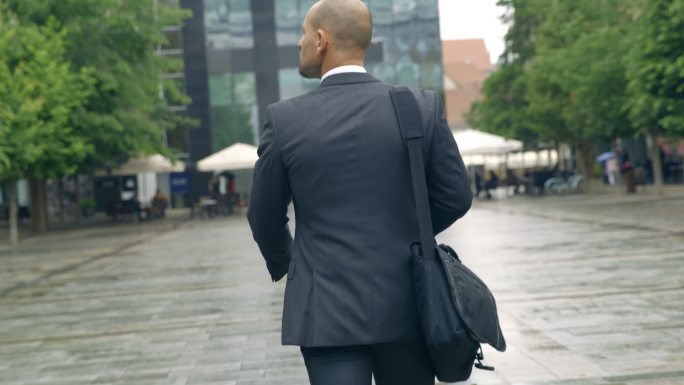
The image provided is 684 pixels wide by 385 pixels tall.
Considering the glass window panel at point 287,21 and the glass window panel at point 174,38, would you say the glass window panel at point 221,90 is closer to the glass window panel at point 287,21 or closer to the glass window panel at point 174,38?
the glass window panel at point 174,38

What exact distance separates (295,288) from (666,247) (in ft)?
39.7

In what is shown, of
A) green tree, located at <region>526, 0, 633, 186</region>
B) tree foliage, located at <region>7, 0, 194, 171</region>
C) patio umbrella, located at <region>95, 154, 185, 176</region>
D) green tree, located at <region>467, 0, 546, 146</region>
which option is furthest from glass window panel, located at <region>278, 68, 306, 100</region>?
tree foliage, located at <region>7, 0, 194, 171</region>

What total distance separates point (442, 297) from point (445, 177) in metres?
0.38

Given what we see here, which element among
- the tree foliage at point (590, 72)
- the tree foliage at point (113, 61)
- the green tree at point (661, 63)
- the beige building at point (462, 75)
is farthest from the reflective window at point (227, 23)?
the beige building at point (462, 75)

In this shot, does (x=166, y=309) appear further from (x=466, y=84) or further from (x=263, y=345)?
(x=466, y=84)

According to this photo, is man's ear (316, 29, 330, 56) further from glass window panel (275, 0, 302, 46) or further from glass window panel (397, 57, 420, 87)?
glass window panel (397, 57, 420, 87)

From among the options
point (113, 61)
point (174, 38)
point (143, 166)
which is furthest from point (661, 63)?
point (174, 38)

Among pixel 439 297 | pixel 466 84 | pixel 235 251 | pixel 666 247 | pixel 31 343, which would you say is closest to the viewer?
pixel 439 297

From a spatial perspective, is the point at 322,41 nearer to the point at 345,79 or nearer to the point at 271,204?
the point at 345,79

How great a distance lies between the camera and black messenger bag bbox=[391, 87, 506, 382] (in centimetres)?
282

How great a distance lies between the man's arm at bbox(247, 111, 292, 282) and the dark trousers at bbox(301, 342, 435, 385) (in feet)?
1.13

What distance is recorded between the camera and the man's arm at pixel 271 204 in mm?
3037

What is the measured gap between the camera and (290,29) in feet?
180

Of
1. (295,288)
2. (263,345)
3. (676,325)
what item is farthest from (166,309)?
(295,288)
